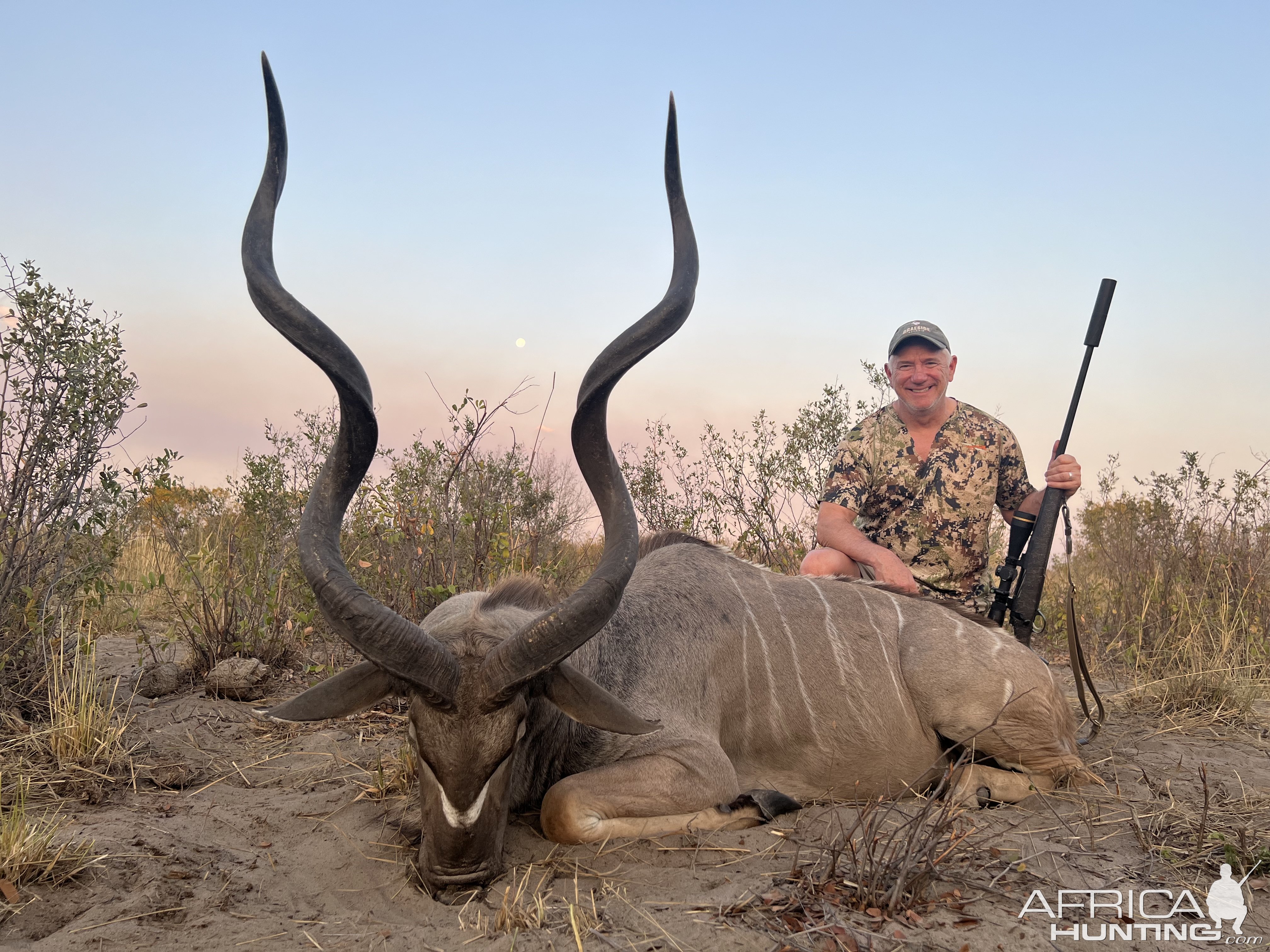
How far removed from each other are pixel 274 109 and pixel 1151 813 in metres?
4.80

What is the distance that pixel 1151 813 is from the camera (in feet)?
12.8

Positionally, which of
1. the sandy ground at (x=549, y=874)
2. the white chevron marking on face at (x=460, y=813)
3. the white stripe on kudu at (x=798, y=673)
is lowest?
the sandy ground at (x=549, y=874)

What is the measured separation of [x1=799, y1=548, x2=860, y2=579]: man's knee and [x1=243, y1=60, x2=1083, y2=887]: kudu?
809 mm

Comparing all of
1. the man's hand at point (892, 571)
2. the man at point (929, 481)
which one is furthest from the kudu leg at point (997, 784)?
the man at point (929, 481)

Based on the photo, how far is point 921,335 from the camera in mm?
6324

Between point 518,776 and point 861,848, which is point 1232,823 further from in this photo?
point 518,776

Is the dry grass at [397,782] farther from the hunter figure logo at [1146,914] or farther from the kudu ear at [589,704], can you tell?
the hunter figure logo at [1146,914]

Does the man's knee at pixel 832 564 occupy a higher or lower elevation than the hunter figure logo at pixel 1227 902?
higher

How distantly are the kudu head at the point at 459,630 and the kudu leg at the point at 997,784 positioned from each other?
6.30 feet

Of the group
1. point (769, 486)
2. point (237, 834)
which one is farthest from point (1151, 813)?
point (769, 486)

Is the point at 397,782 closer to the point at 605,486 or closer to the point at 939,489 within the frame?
the point at 605,486

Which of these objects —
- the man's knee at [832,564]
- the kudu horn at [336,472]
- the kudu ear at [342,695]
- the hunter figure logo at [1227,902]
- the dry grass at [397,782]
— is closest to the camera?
the hunter figure logo at [1227,902]

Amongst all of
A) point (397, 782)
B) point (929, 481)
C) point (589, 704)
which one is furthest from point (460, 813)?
point (929, 481)

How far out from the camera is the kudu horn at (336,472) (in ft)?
9.90
